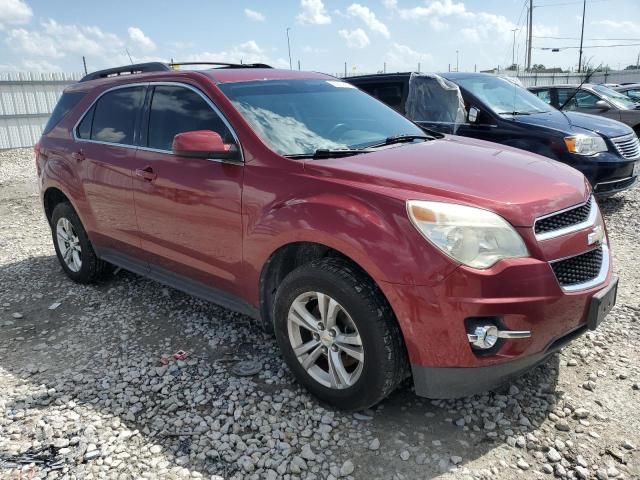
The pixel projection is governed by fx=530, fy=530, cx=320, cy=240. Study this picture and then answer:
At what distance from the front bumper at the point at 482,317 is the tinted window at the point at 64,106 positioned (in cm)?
374

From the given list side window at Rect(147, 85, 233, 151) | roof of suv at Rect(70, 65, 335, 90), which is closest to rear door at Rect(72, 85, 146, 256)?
roof of suv at Rect(70, 65, 335, 90)

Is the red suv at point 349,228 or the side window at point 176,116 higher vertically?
the side window at point 176,116

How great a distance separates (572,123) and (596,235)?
4546 millimetres

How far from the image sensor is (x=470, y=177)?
275cm

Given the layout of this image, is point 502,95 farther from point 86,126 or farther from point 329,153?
point 86,126

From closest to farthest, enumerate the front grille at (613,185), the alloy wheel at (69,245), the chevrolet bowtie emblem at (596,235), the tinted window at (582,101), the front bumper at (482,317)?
the front bumper at (482,317) → the chevrolet bowtie emblem at (596,235) → the alloy wheel at (69,245) → the front grille at (613,185) → the tinted window at (582,101)

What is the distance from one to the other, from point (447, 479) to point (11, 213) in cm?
828

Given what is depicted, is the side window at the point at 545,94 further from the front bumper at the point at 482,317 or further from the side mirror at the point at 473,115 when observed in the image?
the front bumper at the point at 482,317

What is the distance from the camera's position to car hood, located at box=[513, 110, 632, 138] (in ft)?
21.2

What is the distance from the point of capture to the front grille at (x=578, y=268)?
2.49 m

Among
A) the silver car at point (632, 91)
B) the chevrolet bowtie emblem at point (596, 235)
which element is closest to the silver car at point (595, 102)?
the silver car at point (632, 91)

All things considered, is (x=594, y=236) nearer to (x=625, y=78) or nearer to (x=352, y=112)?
(x=352, y=112)

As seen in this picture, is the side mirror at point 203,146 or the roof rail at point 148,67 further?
the roof rail at point 148,67

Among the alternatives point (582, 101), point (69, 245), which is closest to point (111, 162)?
point (69, 245)
